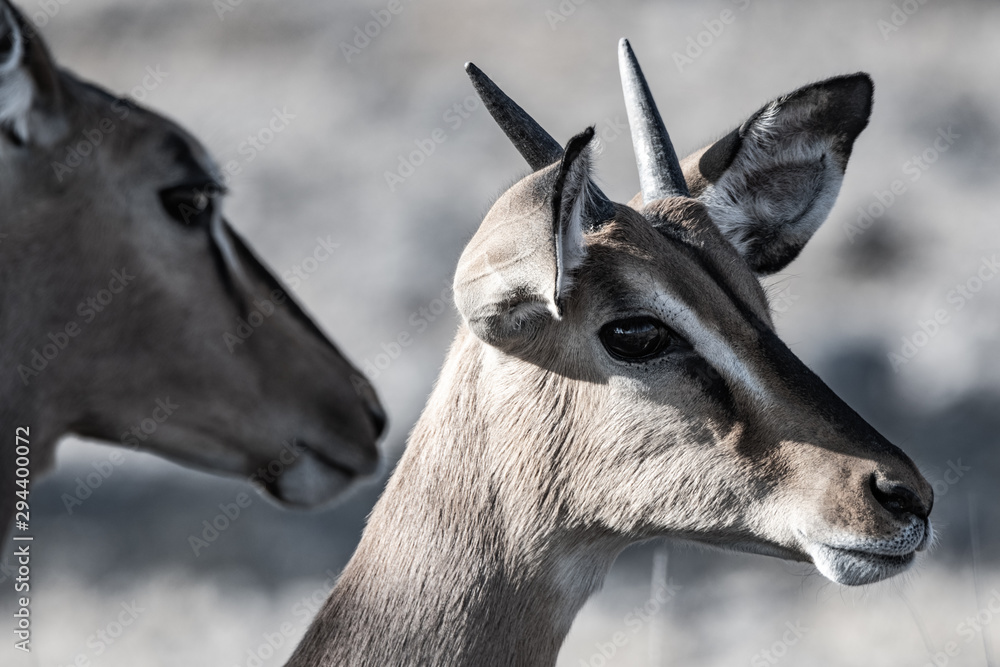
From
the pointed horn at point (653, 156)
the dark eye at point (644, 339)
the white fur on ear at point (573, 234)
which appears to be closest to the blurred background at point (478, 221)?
the pointed horn at point (653, 156)

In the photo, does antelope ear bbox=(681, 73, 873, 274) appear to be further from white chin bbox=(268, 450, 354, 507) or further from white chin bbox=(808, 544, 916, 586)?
white chin bbox=(268, 450, 354, 507)

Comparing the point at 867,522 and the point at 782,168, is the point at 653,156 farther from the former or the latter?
the point at 867,522

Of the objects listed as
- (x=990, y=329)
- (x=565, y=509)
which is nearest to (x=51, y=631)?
(x=565, y=509)

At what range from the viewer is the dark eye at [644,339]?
10.2 ft

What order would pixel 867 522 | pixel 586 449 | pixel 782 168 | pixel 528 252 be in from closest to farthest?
pixel 528 252, pixel 867 522, pixel 586 449, pixel 782 168

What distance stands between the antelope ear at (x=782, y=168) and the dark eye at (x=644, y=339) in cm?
99

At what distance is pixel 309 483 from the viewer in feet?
12.2

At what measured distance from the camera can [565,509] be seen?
323cm

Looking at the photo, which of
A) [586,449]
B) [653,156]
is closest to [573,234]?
[586,449]

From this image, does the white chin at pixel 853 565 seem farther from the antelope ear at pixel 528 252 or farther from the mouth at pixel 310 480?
the mouth at pixel 310 480

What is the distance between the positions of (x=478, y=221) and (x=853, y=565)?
4632mm

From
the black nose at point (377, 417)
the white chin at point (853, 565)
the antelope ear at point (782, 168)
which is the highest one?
the black nose at point (377, 417)

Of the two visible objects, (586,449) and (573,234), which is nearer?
(573,234)

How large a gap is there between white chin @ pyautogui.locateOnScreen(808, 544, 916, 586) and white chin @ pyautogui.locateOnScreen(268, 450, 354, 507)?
1629 millimetres
